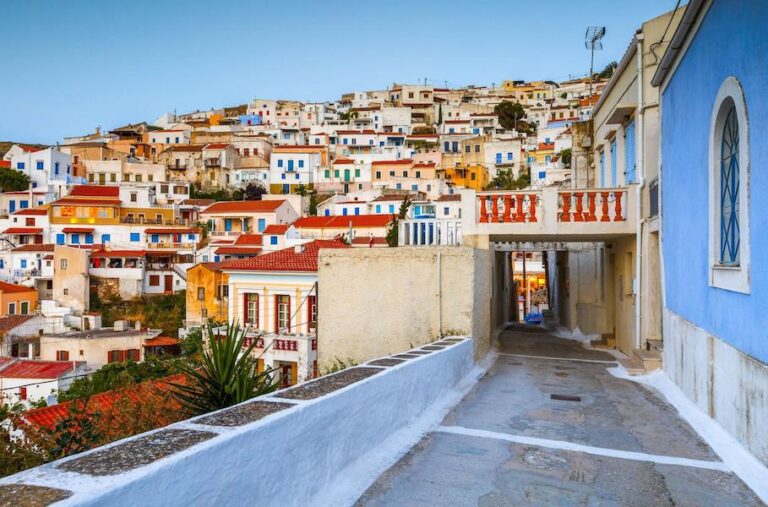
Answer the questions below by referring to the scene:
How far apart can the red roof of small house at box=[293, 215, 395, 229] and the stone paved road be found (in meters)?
42.6

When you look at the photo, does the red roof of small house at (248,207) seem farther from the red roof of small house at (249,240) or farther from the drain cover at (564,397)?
the drain cover at (564,397)

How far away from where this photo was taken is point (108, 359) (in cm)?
3684

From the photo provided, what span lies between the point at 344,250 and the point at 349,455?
6.40 m

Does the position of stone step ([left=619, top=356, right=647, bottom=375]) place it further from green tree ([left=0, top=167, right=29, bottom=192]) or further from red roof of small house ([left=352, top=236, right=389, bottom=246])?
green tree ([left=0, top=167, right=29, bottom=192])

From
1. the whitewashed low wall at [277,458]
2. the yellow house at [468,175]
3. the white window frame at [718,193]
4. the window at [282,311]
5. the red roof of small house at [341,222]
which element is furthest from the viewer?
the yellow house at [468,175]

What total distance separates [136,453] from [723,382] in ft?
19.4

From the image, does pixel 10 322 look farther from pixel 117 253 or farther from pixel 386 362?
pixel 386 362

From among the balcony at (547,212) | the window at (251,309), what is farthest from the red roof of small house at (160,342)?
the balcony at (547,212)

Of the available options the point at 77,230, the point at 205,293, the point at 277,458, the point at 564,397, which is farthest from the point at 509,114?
the point at 277,458

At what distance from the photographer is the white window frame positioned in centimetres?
556

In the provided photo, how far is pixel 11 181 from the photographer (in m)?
67.6

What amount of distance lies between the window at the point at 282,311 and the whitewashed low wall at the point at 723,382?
1873 centimetres

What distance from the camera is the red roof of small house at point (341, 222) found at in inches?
2024

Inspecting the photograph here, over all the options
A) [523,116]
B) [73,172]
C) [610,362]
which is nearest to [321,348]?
[610,362]
